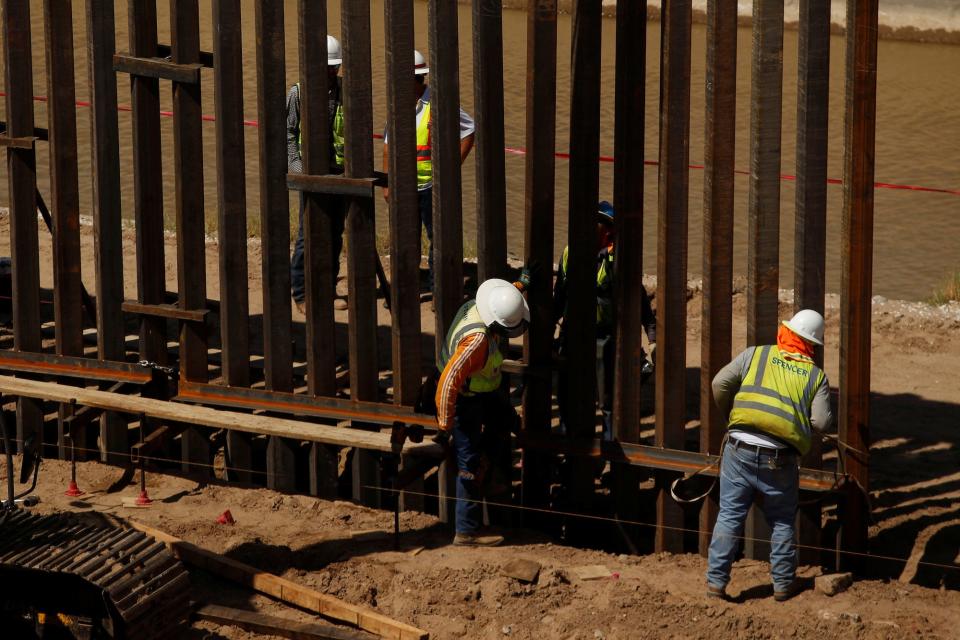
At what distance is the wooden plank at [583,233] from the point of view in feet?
25.6

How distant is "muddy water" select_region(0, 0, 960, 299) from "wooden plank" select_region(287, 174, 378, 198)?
3697 millimetres

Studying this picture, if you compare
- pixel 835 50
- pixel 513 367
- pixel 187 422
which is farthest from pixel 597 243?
pixel 835 50

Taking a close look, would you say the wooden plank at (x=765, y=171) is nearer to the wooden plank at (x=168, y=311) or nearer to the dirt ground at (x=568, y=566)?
the dirt ground at (x=568, y=566)

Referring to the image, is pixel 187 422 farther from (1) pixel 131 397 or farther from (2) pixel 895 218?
(2) pixel 895 218

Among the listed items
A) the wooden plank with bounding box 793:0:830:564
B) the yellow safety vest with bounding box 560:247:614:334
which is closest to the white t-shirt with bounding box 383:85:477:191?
the yellow safety vest with bounding box 560:247:614:334

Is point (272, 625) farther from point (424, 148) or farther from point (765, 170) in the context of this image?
point (424, 148)

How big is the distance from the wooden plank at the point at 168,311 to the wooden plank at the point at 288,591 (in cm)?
153

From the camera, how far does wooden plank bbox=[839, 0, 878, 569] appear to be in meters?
7.45

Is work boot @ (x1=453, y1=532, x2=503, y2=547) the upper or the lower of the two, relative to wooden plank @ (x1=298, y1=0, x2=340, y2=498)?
lower

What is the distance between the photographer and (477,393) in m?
8.01

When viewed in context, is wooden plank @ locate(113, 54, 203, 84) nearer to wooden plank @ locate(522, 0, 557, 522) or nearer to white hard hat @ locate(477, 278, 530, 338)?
wooden plank @ locate(522, 0, 557, 522)

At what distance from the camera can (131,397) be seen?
900cm

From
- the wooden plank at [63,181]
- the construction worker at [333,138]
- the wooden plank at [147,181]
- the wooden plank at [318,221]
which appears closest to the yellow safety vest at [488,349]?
the wooden plank at [318,221]

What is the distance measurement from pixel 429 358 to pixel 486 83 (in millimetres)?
3290
